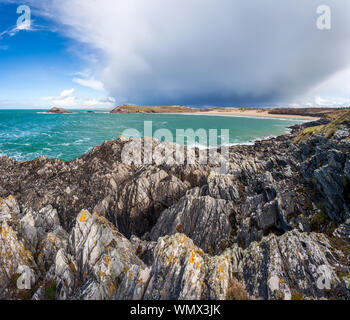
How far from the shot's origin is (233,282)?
7891 millimetres

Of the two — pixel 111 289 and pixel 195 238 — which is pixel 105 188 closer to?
pixel 195 238

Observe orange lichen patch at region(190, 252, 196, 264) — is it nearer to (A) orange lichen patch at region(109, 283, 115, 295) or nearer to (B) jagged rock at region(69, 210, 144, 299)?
(B) jagged rock at region(69, 210, 144, 299)

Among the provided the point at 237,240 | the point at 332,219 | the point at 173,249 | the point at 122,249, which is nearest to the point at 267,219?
the point at 237,240

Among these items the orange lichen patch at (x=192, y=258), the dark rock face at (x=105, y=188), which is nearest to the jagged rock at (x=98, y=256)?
the orange lichen patch at (x=192, y=258)

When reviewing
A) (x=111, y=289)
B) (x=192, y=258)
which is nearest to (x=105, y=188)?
(x=111, y=289)

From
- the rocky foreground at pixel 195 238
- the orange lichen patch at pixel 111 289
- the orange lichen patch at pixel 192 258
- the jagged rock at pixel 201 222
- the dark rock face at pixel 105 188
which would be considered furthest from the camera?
the dark rock face at pixel 105 188

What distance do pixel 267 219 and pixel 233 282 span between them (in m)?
7.87

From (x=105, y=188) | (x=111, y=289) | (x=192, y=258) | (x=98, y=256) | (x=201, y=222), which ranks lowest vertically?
(x=201, y=222)

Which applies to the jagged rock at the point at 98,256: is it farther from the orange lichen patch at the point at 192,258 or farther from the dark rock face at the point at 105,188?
the dark rock face at the point at 105,188

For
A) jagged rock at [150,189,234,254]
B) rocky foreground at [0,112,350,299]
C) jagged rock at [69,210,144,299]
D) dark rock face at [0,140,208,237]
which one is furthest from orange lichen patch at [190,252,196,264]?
dark rock face at [0,140,208,237]

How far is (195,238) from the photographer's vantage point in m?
16.3

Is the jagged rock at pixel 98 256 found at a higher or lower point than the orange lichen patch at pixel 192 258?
lower

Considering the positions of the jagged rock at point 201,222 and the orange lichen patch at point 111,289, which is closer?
the orange lichen patch at point 111,289

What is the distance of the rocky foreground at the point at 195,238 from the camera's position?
311 inches
